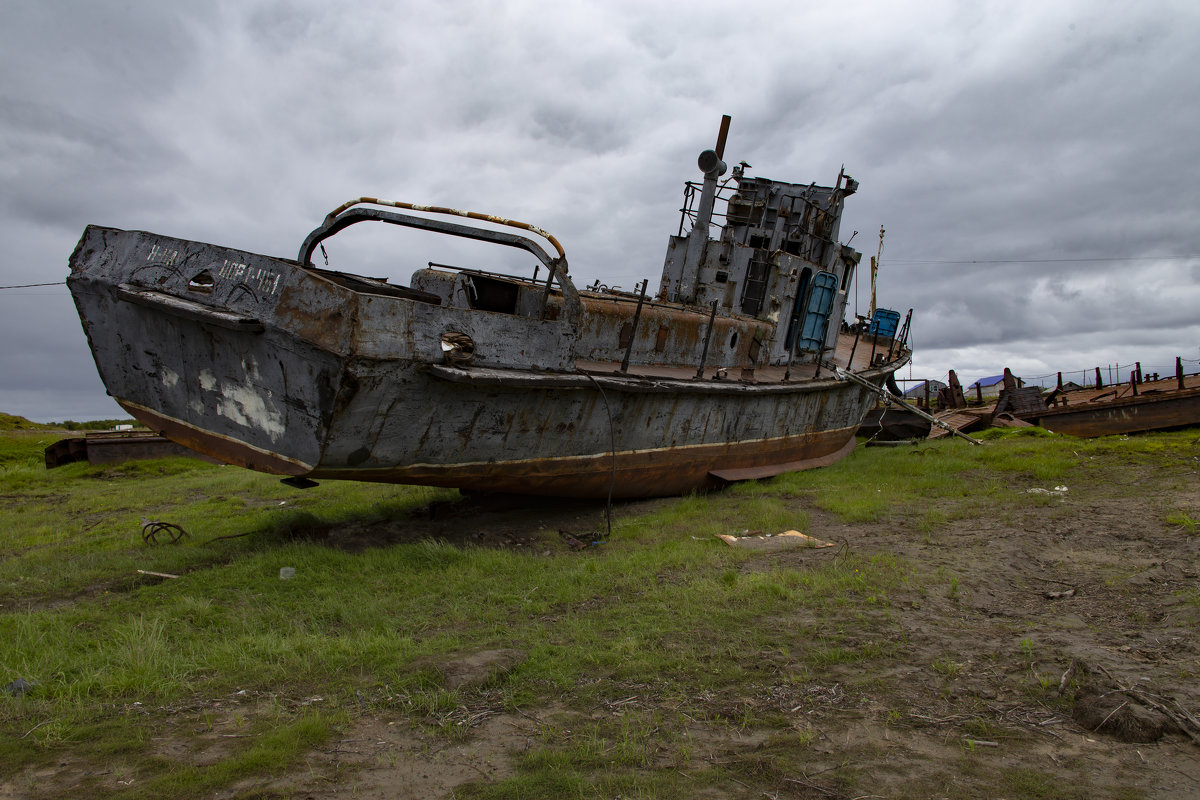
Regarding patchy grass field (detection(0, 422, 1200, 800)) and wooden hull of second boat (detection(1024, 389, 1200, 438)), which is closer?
patchy grass field (detection(0, 422, 1200, 800))

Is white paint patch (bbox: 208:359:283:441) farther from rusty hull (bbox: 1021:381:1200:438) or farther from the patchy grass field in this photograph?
rusty hull (bbox: 1021:381:1200:438)

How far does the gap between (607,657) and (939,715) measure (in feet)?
5.47

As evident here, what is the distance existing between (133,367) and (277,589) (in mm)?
2619

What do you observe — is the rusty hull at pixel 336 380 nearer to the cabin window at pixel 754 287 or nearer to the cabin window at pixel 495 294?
the cabin window at pixel 495 294

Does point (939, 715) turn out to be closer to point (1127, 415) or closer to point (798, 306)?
point (798, 306)

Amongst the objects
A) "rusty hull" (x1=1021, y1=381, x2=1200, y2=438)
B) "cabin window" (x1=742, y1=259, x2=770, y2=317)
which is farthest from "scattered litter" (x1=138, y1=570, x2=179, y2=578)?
"rusty hull" (x1=1021, y1=381, x2=1200, y2=438)

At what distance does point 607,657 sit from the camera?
158 inches

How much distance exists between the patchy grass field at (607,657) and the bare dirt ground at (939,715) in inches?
0.6

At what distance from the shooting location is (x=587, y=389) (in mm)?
7035

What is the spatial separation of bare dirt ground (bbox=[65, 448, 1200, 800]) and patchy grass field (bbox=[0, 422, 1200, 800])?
0.6 inches

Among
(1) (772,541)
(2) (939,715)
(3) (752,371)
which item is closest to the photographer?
(2) (939,715)

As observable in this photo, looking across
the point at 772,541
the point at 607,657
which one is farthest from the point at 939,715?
the point at 772,541

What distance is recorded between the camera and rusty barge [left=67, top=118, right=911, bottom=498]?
5.44 m

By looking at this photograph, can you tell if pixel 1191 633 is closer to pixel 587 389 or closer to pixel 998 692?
pixel 998 692
